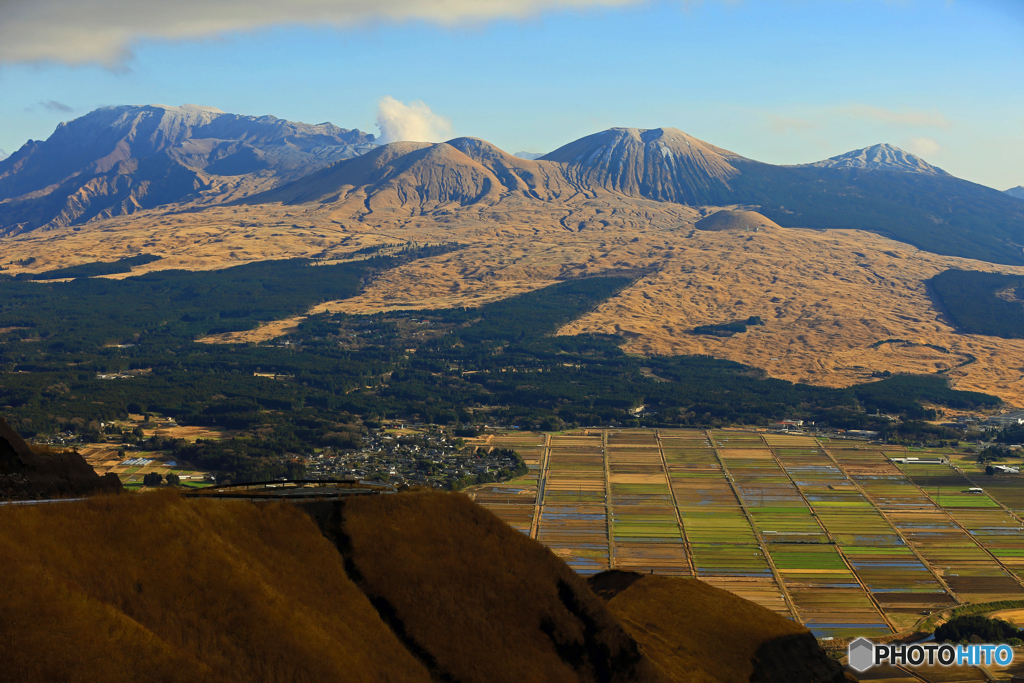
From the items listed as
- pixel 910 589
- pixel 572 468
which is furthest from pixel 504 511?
pixel 910 589

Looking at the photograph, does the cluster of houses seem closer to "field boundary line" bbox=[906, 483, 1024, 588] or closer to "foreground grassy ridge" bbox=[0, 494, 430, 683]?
"field boundary line" bbox=[906, 483, 1024, 588]

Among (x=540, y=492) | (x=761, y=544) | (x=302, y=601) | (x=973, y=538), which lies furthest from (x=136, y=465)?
(x=973, y=538)

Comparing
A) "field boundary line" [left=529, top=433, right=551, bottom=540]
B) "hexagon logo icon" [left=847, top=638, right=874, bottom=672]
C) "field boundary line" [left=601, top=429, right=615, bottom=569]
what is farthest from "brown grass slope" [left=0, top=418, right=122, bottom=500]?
"field boundary line" [left=601, top=429, right=615, bottom=569]

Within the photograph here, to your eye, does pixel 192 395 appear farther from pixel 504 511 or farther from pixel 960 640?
pixel 960 640

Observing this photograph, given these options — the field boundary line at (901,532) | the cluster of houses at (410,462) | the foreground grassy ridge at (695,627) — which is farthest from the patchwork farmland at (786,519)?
the foreground grassy ridge at (695,627)

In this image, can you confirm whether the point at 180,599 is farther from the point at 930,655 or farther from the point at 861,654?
the point at 930,655

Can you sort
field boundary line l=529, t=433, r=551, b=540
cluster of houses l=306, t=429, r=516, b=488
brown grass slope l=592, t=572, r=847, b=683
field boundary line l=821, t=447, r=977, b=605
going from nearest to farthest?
brown grass slope l=592, t=572, r=847, b=683
field boundary line l=821, t=447, r=977, b=605
field boundary line l=529, t=433, r=551, b=540
cluster of houses l=306, t=429, r=516, b=488
